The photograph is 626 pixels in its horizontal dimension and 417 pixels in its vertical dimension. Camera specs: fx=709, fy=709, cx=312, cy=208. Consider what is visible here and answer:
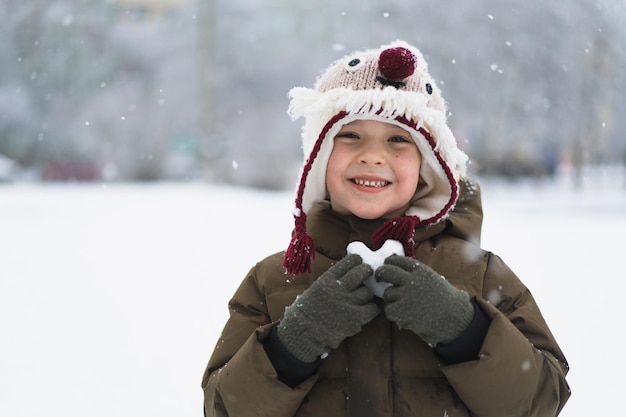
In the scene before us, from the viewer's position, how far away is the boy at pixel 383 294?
5.24ft

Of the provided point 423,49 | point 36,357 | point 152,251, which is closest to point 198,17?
point 423,49

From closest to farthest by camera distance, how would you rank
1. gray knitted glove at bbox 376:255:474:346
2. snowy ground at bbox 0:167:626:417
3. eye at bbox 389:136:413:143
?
gray knitted glove at bbox 376:255:474:346
eye at bbox 389:136:413:143
snowy ground at bbox 0:167:626:417

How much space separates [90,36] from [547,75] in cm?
1335

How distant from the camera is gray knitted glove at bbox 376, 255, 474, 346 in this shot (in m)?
1.57

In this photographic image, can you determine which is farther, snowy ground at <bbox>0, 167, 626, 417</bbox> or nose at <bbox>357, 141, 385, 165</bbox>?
snowy ground at <bbox>0, 167, 626, 417</bbox>

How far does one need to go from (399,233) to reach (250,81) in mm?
21541

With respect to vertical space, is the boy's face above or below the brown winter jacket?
above

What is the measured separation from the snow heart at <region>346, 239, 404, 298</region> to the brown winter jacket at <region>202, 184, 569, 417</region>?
131 millimetres

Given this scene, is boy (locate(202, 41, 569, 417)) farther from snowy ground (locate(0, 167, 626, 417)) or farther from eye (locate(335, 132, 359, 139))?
snowy ground (locate(0, 167, 626, 417))

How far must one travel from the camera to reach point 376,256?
1.66 meters

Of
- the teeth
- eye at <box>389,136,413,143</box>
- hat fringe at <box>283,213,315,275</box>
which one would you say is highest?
eye at <box>389,136,413,143</box>

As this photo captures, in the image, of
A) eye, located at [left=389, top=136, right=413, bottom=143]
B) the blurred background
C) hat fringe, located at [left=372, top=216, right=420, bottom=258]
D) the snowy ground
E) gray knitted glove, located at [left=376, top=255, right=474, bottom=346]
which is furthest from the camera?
the blurred background

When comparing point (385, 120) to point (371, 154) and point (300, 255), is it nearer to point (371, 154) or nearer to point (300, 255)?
point (371, 154)

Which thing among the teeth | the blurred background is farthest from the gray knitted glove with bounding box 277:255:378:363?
the blurred background
